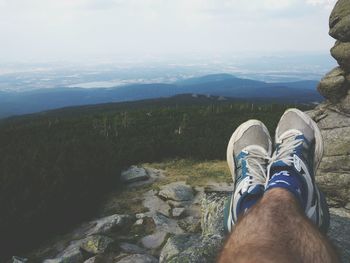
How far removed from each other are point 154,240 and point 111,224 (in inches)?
30.9

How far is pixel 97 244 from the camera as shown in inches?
201

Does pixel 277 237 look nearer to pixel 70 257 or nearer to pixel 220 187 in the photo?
pixel 70 257

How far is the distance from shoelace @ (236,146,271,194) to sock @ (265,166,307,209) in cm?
15

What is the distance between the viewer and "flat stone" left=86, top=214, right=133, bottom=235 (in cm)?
589

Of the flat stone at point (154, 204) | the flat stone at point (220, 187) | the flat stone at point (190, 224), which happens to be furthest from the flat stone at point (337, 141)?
the flat stone at point (154, 204)

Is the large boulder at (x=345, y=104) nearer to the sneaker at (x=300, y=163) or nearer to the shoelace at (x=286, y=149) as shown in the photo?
the sneaker at (x=300, y=163)

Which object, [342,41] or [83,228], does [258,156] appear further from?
[342,41]

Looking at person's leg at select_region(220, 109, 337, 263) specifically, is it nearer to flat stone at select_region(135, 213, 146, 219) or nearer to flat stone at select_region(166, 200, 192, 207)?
flat stone at select_region(135, 213, 146, 219)

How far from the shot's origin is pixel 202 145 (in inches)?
488

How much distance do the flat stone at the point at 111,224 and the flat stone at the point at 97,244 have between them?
599 millimetres

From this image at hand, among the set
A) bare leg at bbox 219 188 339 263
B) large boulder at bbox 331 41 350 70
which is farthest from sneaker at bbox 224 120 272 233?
large boulder at bbox 331 41 350 70

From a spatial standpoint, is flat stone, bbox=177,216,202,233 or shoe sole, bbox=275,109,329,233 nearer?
shoe sole, bbox=275,109,329,233

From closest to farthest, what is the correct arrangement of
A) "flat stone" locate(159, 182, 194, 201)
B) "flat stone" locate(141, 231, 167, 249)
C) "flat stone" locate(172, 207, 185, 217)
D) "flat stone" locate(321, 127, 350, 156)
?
"flat stone" locate(141, 231, 167, 249) < "flat stone" locate(172, 207, 185, 217) < "flat stone" locate(321, 127, 350, 156) < "flat stone" locate(159, 182, 194, 201)

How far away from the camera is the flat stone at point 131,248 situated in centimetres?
508
